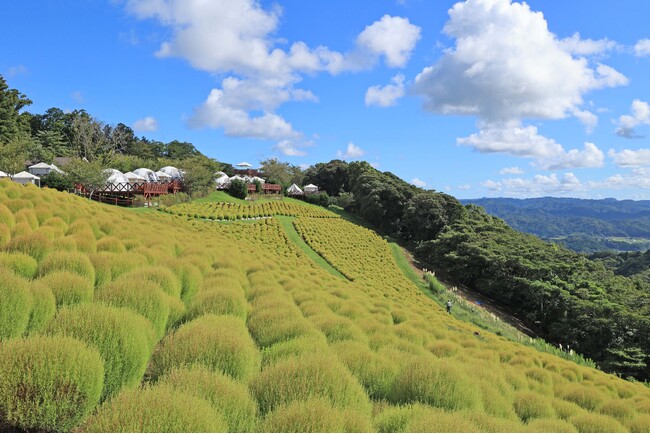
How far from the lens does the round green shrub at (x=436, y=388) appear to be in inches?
201

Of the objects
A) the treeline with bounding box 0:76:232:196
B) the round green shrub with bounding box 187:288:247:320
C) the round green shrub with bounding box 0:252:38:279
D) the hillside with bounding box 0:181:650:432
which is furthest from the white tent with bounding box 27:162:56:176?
the round green shrub with bounding box 187:288:247:320

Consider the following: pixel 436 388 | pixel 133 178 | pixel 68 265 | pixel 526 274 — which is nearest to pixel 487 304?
pixel 526 274

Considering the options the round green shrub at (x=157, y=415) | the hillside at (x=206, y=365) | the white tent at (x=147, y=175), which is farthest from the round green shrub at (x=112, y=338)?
the white tent at (x=147, y=175)

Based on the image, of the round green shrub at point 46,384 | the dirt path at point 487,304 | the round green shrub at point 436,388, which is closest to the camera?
the round green shrub at point 46,384

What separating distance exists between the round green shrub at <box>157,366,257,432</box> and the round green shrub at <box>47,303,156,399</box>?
26.6 inches

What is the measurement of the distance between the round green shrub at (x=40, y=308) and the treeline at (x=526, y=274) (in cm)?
3008

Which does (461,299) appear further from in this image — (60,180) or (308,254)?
(60,180)

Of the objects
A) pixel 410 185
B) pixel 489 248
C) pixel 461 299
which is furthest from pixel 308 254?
pixel 410 185

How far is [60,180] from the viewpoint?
32.4 meters

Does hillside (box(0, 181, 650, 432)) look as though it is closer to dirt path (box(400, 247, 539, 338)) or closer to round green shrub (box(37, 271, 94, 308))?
round green shrub (box(37, 271, 94, 308))

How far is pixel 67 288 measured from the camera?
6121mm

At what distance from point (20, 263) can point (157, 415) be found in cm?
590

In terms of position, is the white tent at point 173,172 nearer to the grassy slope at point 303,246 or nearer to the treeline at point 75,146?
the treeline at point 75,146

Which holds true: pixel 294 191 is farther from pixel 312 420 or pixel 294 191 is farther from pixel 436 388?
pixel 312 420
